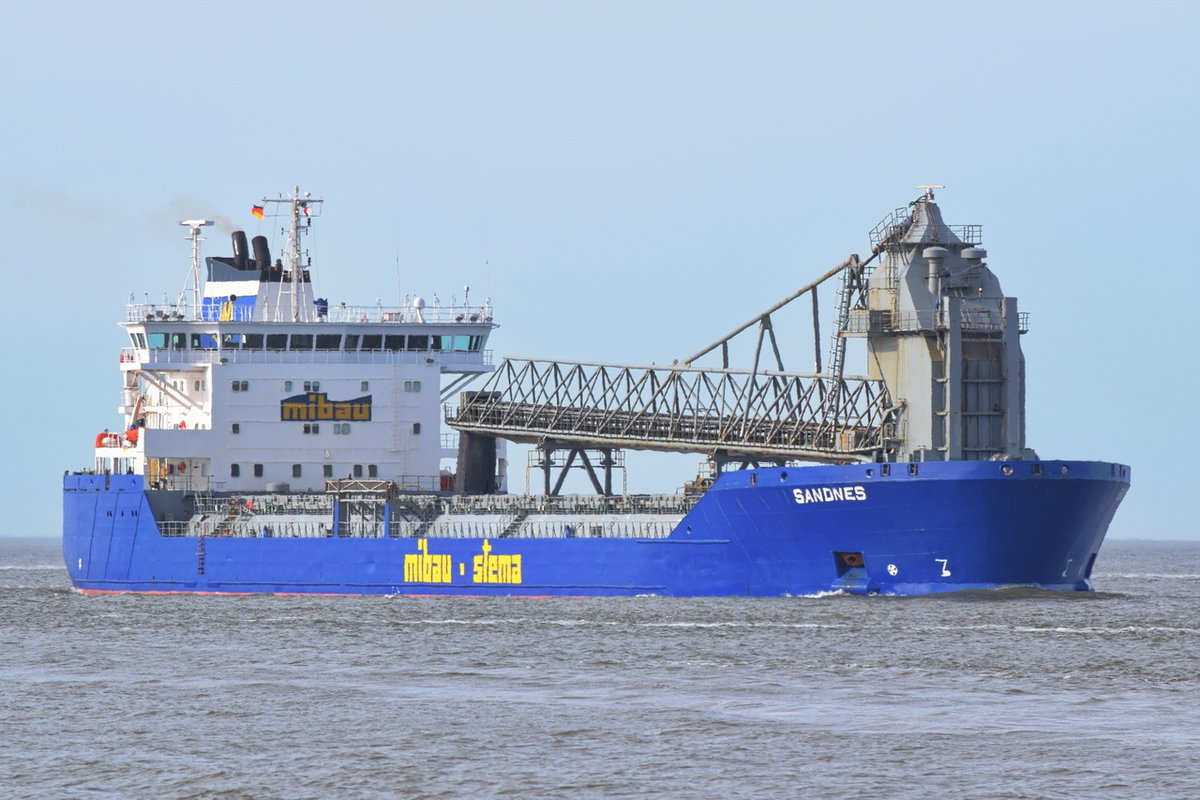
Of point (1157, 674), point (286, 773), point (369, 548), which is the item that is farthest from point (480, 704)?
point (369, 548)

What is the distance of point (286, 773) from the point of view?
22.7m

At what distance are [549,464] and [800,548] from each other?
403 inches

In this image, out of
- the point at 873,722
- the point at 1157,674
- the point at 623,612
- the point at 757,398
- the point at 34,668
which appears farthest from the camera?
the point at 757,398

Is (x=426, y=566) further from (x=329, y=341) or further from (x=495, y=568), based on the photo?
(x=329, y=341)

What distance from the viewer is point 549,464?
165 ft

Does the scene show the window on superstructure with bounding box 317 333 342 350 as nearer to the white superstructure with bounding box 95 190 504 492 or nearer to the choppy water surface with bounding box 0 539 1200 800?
the white superstructure with bounding box 95 190 504 492

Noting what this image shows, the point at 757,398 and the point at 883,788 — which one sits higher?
the point at 757,398

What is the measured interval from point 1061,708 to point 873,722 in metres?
2.99

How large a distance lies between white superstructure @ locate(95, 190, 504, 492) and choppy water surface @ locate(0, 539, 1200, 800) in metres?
9.96

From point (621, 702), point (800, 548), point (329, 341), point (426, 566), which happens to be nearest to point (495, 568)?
point (426, 566)

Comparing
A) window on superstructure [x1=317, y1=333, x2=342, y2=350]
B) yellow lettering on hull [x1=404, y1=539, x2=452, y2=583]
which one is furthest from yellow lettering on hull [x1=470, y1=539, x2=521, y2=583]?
window on superstructure [x1=317, y1=333, x2=342, y2=350]

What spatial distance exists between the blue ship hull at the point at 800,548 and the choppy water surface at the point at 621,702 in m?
0.85

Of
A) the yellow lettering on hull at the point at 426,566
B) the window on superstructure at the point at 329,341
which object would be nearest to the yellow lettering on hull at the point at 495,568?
the yellow lettering on hull at the point at 426,566

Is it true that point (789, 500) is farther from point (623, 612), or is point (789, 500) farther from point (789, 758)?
point (789, 758)
